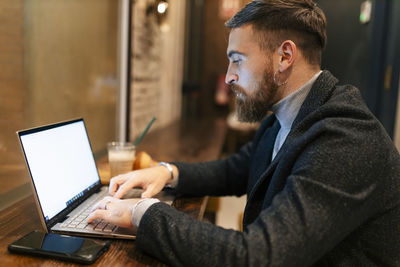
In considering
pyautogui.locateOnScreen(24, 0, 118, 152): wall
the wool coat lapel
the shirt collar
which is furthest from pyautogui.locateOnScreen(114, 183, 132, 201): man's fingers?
pyautogui.locateOnScreen(24, 0, 118, 152): wall

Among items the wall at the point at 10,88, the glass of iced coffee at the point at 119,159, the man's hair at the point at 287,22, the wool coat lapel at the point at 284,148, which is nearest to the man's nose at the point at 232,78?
the man's hair at the point at 287,22

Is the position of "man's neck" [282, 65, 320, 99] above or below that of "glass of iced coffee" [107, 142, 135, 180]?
above

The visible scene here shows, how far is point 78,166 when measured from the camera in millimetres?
1110

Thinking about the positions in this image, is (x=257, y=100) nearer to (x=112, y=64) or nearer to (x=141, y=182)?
(x=141, y=182)

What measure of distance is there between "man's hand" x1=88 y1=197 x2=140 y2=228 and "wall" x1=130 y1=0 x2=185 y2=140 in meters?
1.50

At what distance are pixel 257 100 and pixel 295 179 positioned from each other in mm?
402

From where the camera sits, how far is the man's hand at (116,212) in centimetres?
86

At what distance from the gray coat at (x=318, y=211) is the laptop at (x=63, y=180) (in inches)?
7.4

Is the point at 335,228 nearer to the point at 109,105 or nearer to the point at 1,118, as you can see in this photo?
the point at 1,118

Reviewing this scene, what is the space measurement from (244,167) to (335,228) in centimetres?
69

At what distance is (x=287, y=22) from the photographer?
1.03m

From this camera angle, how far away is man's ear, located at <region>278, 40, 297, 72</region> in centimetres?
102

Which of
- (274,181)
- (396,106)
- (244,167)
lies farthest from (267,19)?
(396,106)

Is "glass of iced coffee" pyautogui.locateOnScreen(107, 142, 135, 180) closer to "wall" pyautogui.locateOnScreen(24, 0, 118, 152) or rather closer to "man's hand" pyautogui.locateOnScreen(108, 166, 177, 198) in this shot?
"man's hand" pyautogui.locateOnScreen(108, 166, 177, 198)
